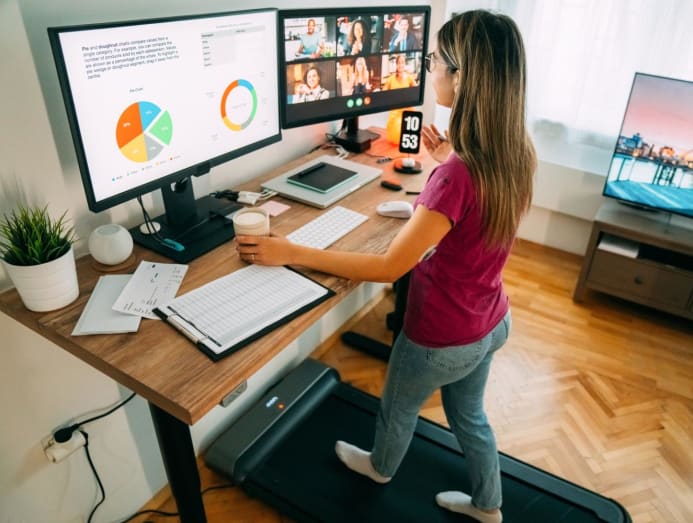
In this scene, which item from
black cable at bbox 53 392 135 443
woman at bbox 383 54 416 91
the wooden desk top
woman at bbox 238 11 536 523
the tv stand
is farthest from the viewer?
the tv stand

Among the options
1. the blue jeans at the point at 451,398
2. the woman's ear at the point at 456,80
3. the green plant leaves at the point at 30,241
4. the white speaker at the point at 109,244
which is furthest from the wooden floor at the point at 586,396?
the woman's ear at the point at 456,80

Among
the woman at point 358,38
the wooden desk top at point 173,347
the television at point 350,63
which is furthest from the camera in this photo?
the woman at point 358,38

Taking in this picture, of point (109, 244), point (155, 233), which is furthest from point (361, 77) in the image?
point (109, 244)

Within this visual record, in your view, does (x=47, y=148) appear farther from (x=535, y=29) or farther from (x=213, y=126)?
(x=535, y=29)

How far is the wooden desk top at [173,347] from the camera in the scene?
1075 millimetres

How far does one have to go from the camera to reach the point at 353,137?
87.0 inches

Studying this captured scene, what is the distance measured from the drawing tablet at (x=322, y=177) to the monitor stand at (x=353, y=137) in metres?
0.23

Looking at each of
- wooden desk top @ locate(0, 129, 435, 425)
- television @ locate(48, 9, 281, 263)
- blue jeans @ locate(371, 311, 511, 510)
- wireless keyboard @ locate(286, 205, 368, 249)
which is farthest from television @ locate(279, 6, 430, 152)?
blue jeans @ locate(371, 311, 511, 510)

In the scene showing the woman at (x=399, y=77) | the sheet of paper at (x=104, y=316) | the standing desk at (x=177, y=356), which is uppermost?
the woman at (x=399, y=77)

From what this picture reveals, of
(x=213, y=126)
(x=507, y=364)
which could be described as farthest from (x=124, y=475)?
(x=507, y=364)

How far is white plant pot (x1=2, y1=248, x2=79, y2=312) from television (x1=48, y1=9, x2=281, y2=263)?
0.52 feet

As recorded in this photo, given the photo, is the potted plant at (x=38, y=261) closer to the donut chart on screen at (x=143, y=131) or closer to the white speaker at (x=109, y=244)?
the white speaker at (x=109, y=244)

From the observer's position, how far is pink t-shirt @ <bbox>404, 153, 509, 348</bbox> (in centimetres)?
119

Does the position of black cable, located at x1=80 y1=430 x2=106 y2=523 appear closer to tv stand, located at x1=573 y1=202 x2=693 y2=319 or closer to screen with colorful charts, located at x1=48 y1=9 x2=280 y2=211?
screen with colorful charts, located at x1=48 y1=9 x2=280 y2=211
